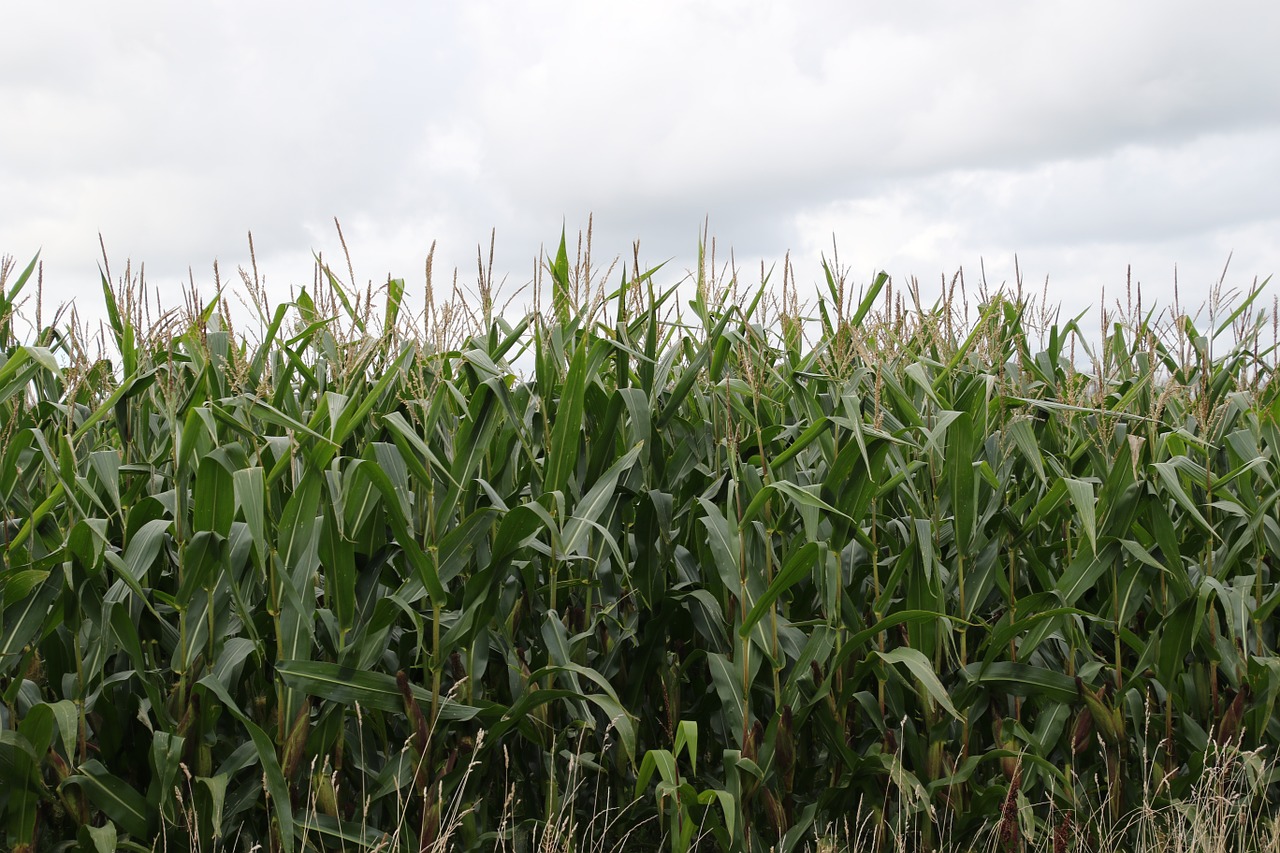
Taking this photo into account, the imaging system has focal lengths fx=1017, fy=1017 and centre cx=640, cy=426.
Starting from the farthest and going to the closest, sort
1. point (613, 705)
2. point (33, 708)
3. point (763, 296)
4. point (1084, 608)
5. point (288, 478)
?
1. point (763, 296)
2. point (1084, 608)
3. point (288, 478)
4. point (613, 705)
5. point (33, 708)

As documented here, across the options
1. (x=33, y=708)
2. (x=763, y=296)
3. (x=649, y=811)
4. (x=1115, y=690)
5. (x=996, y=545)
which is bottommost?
(x=649, y=811)

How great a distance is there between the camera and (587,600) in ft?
12.3

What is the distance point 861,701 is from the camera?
3.71 meters

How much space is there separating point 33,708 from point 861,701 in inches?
107

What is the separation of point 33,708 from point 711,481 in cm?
237

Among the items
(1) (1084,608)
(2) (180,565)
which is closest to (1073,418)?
(1) (1084,608)

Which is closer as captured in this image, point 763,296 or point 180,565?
point 180,565

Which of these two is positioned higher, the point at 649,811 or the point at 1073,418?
the point at 1073,418

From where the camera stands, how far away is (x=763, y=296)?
4.77m

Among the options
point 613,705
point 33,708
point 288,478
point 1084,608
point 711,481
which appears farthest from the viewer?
point 1084,608

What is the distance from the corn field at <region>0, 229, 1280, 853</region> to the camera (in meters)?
3.27

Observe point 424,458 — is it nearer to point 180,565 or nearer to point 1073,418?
point 180,565

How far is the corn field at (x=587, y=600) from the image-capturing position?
3.27m

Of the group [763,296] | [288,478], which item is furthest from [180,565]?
[763,296]
